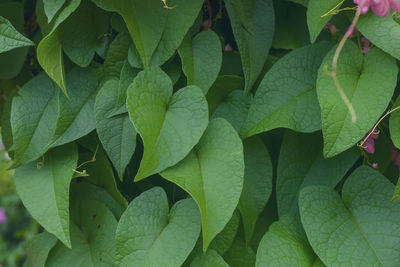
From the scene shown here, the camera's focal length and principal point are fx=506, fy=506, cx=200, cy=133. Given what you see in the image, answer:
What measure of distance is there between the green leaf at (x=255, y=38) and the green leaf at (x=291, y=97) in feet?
0.13

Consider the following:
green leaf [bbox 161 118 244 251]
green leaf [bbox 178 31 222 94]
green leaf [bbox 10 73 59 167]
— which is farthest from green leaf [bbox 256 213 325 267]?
green leaf [bbox 10 73 59 167]

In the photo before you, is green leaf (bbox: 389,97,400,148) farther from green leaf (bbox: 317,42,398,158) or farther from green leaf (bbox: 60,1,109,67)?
green leaf (bbox: 60,1,109,67)

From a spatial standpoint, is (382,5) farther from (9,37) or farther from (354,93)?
(9,37)

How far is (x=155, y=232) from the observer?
0.67m

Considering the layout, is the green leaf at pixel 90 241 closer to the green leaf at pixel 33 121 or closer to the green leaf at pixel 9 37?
the green leaf at pixel 33 121

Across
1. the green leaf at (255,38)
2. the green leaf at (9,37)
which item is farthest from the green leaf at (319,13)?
the green leaf at (9,37)

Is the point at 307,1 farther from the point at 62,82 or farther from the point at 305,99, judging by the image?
the point at 62,82

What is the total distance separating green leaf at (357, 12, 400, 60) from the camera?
61 centimetres

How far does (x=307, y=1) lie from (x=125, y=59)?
0.90ft

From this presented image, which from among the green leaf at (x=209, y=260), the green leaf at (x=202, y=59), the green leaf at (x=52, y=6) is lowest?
the green leaf at (x=209, y=260)

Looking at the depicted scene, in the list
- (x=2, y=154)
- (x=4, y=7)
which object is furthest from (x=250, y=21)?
(x=2, y=154)

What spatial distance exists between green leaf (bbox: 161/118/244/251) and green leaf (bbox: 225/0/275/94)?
10 cm

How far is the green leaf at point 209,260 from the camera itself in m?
0.68

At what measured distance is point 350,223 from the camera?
66 centimetres
